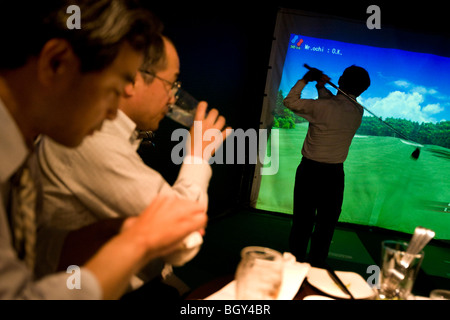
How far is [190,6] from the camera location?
9.53ft

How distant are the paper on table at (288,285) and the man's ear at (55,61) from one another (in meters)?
0.71

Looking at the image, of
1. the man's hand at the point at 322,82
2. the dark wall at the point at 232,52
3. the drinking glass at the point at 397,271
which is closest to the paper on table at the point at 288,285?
the drinking glass at the point at 397,271

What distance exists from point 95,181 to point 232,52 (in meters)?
3.11

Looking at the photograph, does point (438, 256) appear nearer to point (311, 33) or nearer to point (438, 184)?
point (438, 184)

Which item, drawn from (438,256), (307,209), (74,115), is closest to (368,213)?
(438,256)

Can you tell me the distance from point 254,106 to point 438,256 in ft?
9.46

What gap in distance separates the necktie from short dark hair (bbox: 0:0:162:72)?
257 mm

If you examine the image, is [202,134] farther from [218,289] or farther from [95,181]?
[218,289]

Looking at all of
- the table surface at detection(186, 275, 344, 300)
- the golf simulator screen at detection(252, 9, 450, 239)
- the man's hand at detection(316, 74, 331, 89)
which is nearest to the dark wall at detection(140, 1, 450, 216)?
the golf simulator screen at detection(252, 9, 450, 239)

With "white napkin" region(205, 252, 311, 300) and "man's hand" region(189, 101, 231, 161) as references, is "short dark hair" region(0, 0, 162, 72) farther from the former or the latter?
"white napkin" region(205, 252, 311, 300)

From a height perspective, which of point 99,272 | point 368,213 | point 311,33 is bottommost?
point 368,213

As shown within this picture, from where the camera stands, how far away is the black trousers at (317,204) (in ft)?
9.41
